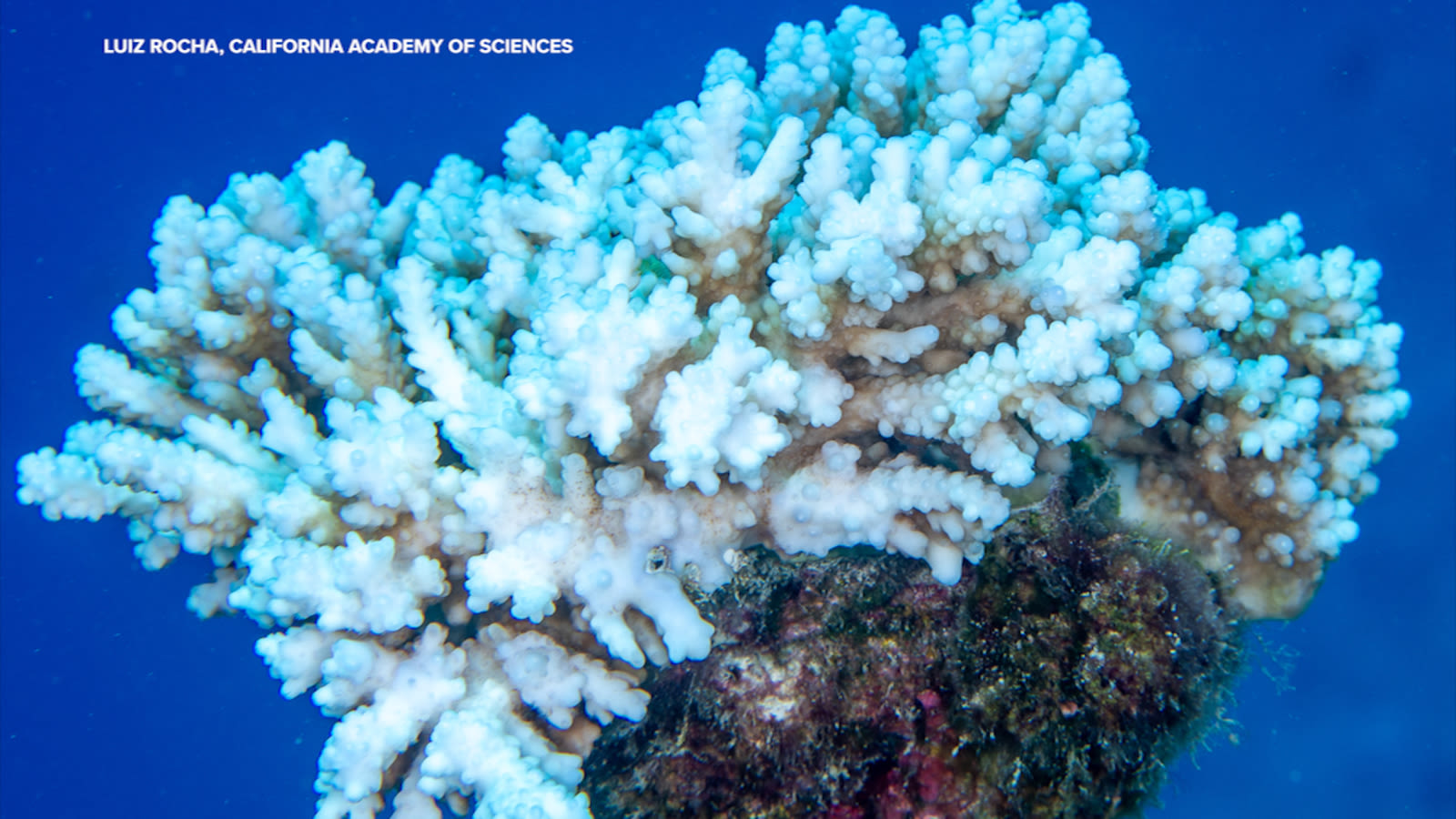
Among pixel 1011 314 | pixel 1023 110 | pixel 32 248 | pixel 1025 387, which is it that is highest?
pixel 32 248

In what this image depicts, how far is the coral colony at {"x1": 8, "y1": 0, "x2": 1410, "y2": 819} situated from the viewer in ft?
6.28

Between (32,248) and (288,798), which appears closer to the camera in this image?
(32,248)

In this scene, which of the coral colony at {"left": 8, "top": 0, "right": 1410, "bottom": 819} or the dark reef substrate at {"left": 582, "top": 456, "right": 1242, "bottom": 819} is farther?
the dark reef substrate at {"left": 582, "top": 456, "right": 1242, "bottom": 819}

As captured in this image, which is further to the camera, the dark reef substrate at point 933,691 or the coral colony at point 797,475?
the dark reef substrate at point 933,691

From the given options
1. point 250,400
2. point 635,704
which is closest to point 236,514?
point 250,400

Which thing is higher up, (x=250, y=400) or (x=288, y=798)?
(x=250, y=400)

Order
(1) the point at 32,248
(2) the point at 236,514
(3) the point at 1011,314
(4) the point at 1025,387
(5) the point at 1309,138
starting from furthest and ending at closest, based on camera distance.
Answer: (5) the point at 1309,138 → (1) the point at 32,248 → (2) the point at 236,514 → (3) the point at 1011,314 → (4) the point at 1025,387

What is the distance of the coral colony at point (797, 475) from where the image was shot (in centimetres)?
191

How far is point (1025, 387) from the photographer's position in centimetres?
190

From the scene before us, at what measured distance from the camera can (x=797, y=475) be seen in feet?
7.00

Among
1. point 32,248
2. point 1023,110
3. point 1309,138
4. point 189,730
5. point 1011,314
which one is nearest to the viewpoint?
point 1011,314

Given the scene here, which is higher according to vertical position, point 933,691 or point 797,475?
point 797,475

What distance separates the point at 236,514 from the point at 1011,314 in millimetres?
2257

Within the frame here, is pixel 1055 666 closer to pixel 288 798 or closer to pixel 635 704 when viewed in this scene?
pixel 635 704
